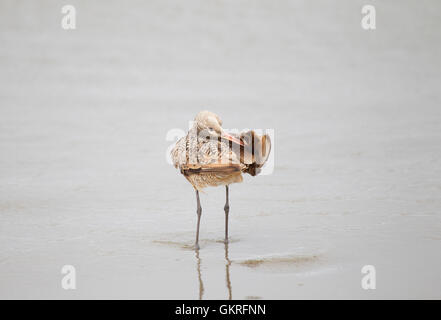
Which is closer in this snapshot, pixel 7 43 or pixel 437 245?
pixel 437 245

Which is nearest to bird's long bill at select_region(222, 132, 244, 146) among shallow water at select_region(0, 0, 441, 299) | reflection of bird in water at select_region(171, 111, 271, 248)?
reflection of bird in water at select_region(171, 111, 271, 248)

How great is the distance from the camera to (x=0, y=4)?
2116 centimetres

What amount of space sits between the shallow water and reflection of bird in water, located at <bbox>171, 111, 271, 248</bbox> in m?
0.73

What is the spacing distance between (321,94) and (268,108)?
163 cm

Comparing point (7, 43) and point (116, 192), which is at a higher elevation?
point (7, 43)

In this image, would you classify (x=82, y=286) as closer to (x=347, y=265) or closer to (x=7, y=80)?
(x=347, y=265)

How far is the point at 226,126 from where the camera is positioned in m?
12.4

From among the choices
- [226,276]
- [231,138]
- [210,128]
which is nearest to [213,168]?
[231,138]

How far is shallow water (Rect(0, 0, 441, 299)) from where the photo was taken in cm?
622

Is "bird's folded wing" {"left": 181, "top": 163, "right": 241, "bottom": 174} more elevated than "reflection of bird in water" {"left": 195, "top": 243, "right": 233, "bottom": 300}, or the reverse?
"bird's folded wing" {"left": 181, "top": 163, "right": 241, "bottom": 174}

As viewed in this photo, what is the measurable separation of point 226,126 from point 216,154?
6113 mm

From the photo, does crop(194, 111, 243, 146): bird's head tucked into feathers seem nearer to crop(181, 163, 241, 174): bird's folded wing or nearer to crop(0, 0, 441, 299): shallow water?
crop(181, 163, 241, 174): bird's folded wing

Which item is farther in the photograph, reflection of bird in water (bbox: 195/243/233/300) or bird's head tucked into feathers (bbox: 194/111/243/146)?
bird's head tucked into feathers (bbox: 194/111/243/146)
